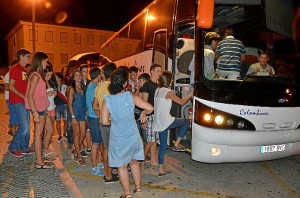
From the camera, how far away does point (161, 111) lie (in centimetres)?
514

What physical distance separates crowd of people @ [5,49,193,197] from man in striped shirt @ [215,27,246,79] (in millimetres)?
707

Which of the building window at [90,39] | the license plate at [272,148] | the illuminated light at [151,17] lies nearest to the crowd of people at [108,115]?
the license plate at [272,148]

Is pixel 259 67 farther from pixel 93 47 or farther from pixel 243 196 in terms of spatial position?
pixel 93 47

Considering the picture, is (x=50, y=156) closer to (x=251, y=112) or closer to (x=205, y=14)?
(x=251, y=112)

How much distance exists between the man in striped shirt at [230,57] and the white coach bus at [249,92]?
0.47 ft

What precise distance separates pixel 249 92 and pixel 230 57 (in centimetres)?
64

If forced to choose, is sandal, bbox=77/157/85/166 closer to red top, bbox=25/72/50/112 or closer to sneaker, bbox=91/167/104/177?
sneaker, bbox=91/167/104/177

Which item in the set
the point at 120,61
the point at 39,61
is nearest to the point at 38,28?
the point at 120,61

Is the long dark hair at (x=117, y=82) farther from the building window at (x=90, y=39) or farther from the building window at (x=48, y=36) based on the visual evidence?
the building window at (x=90, y=39)

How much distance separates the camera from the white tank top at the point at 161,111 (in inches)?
201

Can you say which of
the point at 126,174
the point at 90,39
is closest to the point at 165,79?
the point at 126,174

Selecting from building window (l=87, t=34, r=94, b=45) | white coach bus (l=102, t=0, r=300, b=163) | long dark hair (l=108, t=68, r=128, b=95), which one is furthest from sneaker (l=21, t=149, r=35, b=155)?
building window (l=87, t=34, r=94, b=45)

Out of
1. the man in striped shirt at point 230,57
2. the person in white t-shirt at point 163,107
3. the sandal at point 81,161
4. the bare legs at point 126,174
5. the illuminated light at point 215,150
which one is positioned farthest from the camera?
the sandal at point 81,161

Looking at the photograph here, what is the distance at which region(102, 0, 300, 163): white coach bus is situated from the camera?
4.61 m
